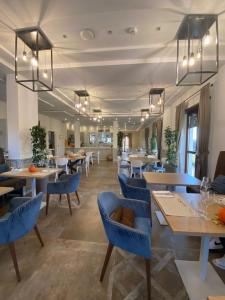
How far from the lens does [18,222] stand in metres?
1.81

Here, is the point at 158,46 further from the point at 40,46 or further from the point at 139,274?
the point at 139,274

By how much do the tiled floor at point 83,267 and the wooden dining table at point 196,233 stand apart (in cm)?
11

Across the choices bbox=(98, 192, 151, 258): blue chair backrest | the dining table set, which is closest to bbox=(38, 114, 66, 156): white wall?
bbox=(98, 192, 151, 258): blue chair backrest

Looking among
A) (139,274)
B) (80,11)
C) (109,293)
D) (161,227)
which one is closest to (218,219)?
(139,274)

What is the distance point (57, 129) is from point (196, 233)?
11.9 m

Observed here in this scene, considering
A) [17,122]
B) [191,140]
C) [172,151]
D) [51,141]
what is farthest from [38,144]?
[51,141]

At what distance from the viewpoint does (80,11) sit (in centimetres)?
243

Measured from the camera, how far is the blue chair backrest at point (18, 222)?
5.71 ft

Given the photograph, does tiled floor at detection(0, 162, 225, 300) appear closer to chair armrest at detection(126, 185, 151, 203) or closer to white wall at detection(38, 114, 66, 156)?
chair armrest at detection(126, 185, 151, 203)

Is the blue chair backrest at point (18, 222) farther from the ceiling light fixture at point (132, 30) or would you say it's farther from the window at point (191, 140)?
the window at point (191, 140)

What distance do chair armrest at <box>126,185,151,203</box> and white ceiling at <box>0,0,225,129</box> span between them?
2.52m

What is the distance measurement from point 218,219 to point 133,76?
13.0 ft

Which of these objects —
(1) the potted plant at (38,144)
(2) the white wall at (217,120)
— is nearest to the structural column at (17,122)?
(1) the potted plant at (38,144)

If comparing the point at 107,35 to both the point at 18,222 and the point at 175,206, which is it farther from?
the point at 18,222
